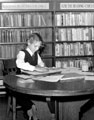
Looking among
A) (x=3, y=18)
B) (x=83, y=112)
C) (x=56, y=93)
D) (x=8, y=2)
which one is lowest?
(x=83, y=112)

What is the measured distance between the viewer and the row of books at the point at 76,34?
15.2 ft

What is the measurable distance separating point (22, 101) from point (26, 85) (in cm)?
74

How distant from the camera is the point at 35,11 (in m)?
4.45

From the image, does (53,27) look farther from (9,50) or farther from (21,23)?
(9,50)

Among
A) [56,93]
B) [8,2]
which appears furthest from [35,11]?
[56,93]

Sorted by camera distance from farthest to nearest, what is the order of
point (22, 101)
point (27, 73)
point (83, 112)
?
point (83, 112), point (22, 101), point (27, 73)

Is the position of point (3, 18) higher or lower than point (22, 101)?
higher

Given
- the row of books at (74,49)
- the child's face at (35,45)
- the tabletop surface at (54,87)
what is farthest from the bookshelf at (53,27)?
the tabletop surface at (54,87)

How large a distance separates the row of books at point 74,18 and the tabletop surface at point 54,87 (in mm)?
2428

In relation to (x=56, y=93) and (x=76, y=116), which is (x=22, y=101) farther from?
(x=56, y=93)

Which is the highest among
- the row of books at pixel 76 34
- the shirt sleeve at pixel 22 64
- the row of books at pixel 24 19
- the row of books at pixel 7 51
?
the row of books at pixel 24 19

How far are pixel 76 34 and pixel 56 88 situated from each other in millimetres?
2786

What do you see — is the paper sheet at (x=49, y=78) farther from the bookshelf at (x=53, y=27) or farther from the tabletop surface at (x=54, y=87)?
the bookshelf at (x=53, y=27)

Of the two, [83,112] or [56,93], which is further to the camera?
[83,112]
